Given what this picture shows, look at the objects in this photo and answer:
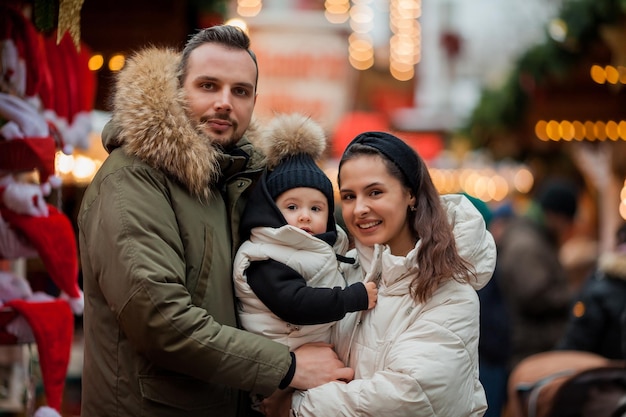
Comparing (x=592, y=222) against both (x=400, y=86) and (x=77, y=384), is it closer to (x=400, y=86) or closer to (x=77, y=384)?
(x=77, y=384)

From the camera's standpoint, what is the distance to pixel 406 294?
3496 mm

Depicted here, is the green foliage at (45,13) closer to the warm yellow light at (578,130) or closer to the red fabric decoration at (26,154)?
the red fabric decoration at (26,154)

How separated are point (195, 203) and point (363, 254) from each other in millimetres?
732

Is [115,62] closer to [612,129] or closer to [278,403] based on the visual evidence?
[278,403]

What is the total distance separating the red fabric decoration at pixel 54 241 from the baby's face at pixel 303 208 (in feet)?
4.45

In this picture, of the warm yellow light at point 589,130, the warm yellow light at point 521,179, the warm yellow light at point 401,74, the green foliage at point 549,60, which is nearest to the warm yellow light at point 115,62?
the green foliage at point 549,60

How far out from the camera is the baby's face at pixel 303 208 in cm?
354

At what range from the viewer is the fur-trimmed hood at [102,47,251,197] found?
3340 millimetres

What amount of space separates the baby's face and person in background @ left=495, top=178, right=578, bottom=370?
465cm

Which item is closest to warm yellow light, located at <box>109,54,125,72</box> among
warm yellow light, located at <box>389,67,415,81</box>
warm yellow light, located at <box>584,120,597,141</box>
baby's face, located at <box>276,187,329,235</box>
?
baby's face, located at <box>276,187,329,235</box>

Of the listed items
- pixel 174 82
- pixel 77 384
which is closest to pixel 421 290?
pixel 174 82

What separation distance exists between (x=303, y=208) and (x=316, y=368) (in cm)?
64

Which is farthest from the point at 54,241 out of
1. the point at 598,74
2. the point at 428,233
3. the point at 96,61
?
the point at 598,74

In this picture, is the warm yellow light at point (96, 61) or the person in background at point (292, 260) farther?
the warm yellow light at point (96, 61)
